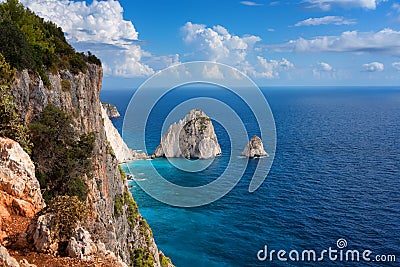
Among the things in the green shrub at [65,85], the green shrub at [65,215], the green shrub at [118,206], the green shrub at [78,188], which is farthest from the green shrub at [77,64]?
the green shrub at [65,215]

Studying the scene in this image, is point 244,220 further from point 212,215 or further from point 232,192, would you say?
point 232,192

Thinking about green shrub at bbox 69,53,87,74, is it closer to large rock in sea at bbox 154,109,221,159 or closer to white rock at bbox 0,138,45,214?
white rock at bbox 0,138,45,214

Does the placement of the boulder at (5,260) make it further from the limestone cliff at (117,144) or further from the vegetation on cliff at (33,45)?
the limestone cliff at (117,144)

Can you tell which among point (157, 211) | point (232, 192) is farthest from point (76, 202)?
point (232, 192)

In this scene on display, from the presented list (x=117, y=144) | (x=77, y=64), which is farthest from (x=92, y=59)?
(x=117, y=144)

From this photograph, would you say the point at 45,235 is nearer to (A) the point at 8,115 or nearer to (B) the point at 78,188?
(A) the point at 8,115
